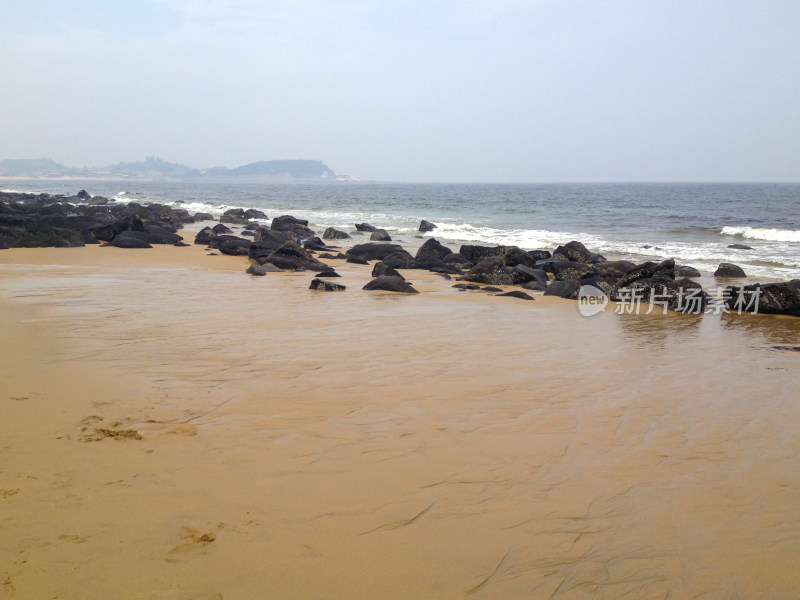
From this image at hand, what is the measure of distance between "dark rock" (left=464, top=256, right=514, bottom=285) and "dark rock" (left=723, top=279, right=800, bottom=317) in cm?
445

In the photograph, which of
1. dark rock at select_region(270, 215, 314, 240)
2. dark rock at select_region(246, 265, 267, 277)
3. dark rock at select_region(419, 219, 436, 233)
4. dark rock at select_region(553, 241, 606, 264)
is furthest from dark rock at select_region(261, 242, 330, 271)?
dark rock at select_region(419, 219, 436, 233)

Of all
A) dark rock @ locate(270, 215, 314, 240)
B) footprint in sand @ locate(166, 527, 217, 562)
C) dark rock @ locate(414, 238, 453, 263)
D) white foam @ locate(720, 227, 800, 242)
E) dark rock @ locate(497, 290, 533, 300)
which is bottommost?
footprint in sand @ locate(166, 527, 217, 562)

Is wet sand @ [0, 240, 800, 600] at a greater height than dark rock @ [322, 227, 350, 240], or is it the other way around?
dark rock @ [322, 227, 350, 240]

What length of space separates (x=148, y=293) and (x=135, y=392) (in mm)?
5225

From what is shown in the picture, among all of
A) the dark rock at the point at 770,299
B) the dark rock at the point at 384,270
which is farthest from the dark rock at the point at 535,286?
the dark rock at the point at 770,299

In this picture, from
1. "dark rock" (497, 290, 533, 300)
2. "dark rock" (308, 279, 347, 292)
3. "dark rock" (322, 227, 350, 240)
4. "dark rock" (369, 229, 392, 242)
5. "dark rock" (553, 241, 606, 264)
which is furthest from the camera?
"dark rock" (322, 227, 350, 240)

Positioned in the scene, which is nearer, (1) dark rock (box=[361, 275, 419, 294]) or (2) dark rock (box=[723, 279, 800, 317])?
(2) dark rock (box=[723, 279, 800, 317])

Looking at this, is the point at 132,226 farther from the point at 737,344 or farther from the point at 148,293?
the point at 737,344

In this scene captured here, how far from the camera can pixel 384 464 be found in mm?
3801

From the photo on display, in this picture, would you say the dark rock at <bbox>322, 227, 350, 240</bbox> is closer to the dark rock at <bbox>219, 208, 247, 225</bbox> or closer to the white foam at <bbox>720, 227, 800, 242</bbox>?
the dark rock at <bbox>219, 208, 247, 225</bbox>

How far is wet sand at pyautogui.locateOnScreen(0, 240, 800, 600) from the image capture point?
275 centimetres

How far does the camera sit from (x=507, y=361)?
20.9 ft

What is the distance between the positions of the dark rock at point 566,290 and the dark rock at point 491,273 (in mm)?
1467

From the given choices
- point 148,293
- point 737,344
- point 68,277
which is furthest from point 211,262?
point 737,344
